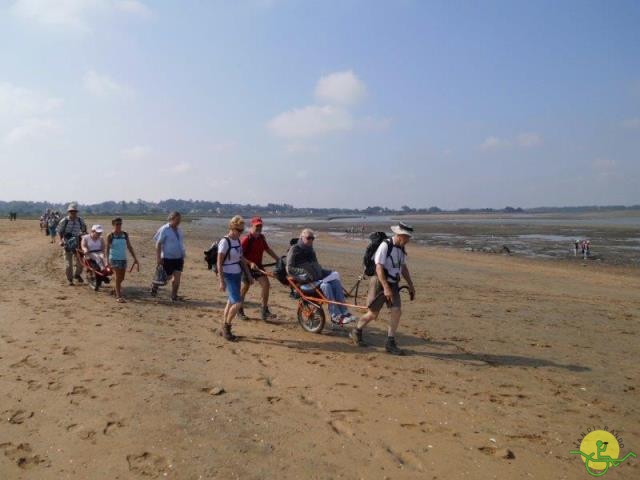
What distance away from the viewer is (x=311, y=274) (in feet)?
23.4

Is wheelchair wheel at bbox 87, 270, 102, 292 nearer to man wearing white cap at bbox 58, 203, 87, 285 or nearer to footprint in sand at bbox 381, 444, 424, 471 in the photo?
man wearing white cap at bbox 58, 203, 87, 285

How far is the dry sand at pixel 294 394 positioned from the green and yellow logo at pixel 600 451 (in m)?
0.09

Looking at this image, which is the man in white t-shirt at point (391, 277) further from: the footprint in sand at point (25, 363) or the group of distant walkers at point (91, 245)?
the group of distant walkers at point (91, 245)

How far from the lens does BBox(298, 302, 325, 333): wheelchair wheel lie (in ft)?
23.3

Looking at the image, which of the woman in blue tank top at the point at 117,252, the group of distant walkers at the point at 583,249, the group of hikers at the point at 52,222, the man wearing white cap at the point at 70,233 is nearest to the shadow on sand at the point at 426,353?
the woman in blue tank top at the point at 117,252

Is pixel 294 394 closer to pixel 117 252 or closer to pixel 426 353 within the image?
pixel 426 353

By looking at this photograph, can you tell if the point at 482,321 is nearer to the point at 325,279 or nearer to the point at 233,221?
the point at 325,279

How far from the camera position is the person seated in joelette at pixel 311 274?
7027mm

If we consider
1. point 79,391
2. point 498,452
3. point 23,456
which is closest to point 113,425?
point 23,456

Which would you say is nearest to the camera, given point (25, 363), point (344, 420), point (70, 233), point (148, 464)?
point (148, 464)

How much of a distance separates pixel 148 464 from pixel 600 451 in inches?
145

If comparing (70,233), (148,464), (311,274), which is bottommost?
(148,464)

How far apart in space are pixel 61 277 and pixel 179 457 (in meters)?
9.39

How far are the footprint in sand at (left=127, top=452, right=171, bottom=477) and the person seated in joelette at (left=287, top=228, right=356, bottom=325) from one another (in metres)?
3.84
